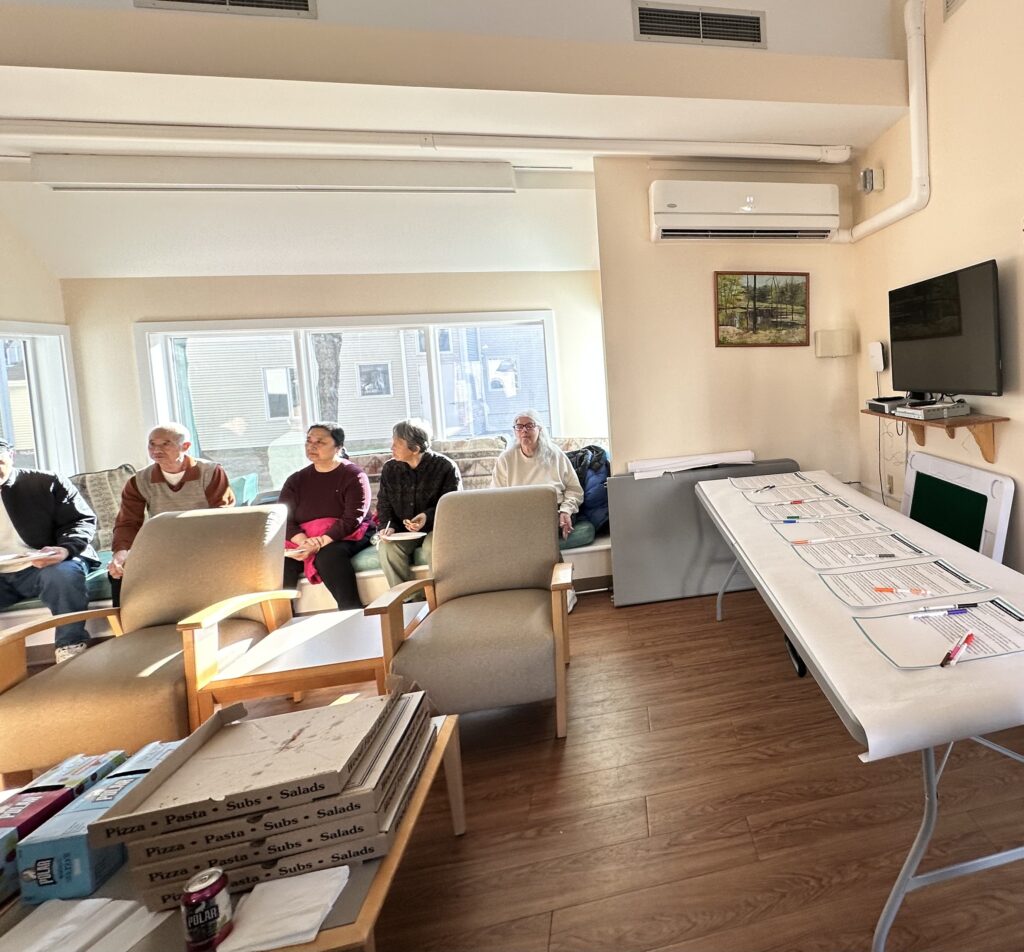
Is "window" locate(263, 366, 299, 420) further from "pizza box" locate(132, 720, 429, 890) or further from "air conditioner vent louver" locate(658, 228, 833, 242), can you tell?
"pizza box" locate(132, 720, 429, 890)

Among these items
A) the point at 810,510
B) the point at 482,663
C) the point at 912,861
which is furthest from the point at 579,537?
the point at 912,861

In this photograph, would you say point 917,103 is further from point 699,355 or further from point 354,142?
point 354,142

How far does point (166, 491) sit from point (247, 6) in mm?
2398

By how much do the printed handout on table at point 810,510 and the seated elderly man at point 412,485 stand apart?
6.11 ft

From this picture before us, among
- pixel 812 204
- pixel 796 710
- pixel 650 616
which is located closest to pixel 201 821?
pixel 796 710

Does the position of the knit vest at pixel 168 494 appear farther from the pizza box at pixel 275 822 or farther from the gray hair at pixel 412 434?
the pizza box at pixel 275 822

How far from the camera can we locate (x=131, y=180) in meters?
3.23

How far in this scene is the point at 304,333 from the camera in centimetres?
467

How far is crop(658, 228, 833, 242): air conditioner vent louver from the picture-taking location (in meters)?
3.36

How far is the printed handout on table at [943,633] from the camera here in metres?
1.25

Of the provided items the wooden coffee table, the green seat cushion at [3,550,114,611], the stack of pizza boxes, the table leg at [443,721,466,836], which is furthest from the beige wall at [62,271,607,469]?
the stack of pizza boxes

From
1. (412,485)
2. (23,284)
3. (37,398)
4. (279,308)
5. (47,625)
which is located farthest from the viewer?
(279,308)

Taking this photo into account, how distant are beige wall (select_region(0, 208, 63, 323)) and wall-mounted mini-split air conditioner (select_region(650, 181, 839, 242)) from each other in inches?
167

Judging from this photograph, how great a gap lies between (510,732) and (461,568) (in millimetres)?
737
